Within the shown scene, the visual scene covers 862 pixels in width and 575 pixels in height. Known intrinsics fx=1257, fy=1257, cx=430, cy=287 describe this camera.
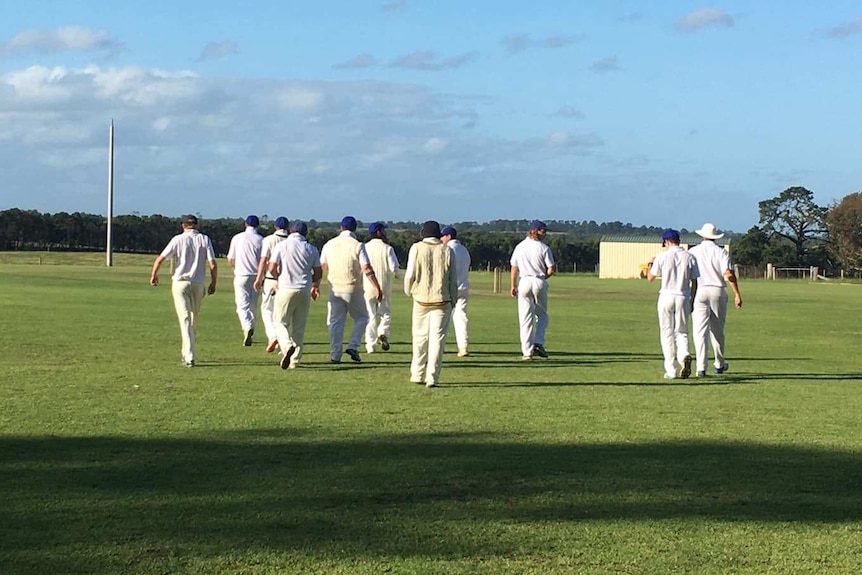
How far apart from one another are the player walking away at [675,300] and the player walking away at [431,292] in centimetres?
299

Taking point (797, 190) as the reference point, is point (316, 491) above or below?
below

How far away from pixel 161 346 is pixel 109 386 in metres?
6.00

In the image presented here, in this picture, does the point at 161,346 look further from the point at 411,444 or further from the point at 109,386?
the point at 411,444

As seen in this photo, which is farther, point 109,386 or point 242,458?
point 109,386

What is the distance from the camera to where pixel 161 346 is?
1994 centimetres

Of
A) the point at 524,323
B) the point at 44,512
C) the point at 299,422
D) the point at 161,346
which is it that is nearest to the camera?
the point at 44,512

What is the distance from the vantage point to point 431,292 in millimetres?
14320

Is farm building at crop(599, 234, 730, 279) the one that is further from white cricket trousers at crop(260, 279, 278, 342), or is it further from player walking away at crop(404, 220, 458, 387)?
player walking away at crop(404, 220, 458, 387)

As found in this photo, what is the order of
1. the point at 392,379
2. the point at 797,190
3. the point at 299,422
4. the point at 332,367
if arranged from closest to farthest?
the point at 299,422 → the point at 392,379 → the point at 332,367 → the point at 797,190

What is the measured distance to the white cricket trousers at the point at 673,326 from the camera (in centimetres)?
1573

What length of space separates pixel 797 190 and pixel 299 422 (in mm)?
134056

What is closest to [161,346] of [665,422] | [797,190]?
[665,422]

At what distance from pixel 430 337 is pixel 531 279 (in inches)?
176

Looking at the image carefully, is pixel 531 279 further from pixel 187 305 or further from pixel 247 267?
pixel 187 305
